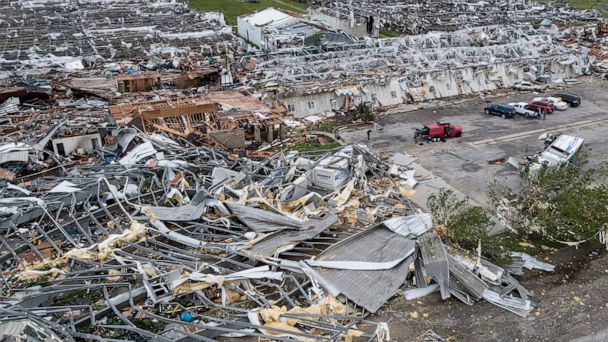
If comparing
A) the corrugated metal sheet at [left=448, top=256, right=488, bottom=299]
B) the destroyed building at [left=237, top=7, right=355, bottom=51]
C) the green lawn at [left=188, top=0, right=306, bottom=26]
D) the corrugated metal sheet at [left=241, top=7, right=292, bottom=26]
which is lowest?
the corrugated metal sheet at [left=448, top=256, right=488, bottom=299]

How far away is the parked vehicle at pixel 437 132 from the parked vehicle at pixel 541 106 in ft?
20.7

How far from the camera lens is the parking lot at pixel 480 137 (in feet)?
76.5

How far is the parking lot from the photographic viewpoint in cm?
2331

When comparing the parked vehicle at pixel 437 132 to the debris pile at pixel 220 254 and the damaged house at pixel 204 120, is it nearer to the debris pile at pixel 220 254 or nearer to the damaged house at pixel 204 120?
the debris pile at pixel 220 254

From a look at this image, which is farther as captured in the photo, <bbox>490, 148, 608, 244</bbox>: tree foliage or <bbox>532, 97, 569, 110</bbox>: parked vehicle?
<bbox>532, 97, 569, 110</bbox>: parked vehicle

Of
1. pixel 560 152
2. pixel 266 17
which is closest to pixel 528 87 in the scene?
pixel 560 152

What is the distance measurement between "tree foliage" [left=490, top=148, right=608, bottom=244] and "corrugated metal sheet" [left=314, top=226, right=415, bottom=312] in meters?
4.78

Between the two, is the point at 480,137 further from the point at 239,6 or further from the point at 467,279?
the point at 239,6

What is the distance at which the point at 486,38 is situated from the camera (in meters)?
45.9

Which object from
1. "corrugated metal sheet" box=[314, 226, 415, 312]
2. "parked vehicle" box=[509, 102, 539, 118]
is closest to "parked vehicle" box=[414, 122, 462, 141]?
"parked vehicle" box=[509, 102, 539, 118]

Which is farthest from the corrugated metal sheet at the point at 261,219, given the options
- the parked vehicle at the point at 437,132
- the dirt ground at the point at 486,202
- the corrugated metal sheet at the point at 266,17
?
the corrugated metal sheet at the point at 266,17

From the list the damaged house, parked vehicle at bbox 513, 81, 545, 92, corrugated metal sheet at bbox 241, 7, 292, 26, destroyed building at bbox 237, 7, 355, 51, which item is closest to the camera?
the damaged house

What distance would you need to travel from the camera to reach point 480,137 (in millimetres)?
27594

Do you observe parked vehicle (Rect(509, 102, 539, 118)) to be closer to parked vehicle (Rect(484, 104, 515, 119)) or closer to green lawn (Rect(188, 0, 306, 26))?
parked vehicle (Rect(484, 104, 515, 119))
